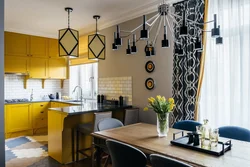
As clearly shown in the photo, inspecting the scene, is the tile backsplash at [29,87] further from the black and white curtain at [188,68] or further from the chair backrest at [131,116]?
the black and white curtain at [188,68]

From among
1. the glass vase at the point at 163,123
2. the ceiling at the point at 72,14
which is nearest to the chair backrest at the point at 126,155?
the glass vase at the point at 163,123

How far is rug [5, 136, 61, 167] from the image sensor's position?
339cm

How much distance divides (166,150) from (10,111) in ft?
14.8

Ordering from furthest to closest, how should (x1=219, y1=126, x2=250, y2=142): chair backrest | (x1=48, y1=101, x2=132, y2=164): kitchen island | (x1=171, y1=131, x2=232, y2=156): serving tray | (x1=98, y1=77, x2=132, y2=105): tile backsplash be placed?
(x1=98, y1=77, x2=132, y2=105): tile backsplash, (x1=48, y1=101, x2=132, y2=164): kitchen island, (x1=219, y1=126, x2=250, y2=142): chair backrest, (x1=171, y1=131, x2=232, y2=156): serving tray

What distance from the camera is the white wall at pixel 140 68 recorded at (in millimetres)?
3576

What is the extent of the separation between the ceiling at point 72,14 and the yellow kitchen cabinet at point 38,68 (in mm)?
843

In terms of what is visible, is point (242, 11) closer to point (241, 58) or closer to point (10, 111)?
point (241, 58)

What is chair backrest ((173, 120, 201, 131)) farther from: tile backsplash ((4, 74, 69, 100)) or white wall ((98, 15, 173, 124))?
tile backsplash ((4, 74, 69, 100))

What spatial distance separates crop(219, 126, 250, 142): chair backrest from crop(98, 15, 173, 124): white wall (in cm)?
125

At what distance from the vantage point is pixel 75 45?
3.49 metres

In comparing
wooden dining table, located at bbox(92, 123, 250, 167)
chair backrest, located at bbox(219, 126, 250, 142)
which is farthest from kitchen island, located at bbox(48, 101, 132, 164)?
chair backrest, located at bbox(219, 126, 250, 142)

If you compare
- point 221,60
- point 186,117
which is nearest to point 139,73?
point 186,117

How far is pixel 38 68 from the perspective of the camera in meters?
5.58

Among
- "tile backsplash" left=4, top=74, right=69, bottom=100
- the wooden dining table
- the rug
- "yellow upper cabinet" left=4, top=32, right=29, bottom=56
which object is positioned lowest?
the rug
